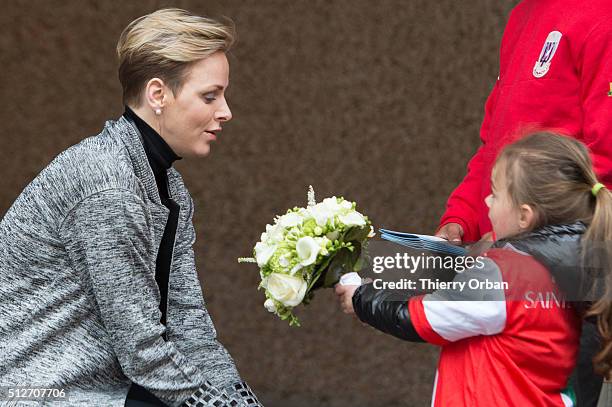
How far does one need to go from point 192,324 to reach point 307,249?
16.6 inches

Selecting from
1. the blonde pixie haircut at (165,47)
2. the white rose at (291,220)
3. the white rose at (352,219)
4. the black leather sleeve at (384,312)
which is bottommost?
the black leather sleeve at (384,312)

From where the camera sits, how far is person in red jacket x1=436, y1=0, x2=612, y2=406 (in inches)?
97.2

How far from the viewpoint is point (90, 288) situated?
7.58 ft

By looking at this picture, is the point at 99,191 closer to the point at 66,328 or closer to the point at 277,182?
the point at 66,328

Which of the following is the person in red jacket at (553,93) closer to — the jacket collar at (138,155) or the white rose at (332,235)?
the white rose at (332,235)

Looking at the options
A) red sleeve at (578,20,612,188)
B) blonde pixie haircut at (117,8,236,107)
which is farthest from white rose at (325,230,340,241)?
red sleeve at (578,20,612,188)

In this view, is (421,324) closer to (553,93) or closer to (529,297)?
(529,297)

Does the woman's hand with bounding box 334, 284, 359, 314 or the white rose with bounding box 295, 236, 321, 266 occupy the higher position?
the white rose with bounding box 295, 236, 321, 266

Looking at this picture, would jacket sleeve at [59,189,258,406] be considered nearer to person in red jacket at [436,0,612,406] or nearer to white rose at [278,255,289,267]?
white rose at [278,255,289,267]

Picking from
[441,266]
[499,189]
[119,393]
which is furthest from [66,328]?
[499,189]

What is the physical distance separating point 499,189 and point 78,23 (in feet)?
10.2

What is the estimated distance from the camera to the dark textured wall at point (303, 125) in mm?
4895

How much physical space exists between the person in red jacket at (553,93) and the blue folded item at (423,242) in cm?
28

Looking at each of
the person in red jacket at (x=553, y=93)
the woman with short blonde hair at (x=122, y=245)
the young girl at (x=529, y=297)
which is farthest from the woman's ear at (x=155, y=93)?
the person in red jacket at (x=553, y=93)
